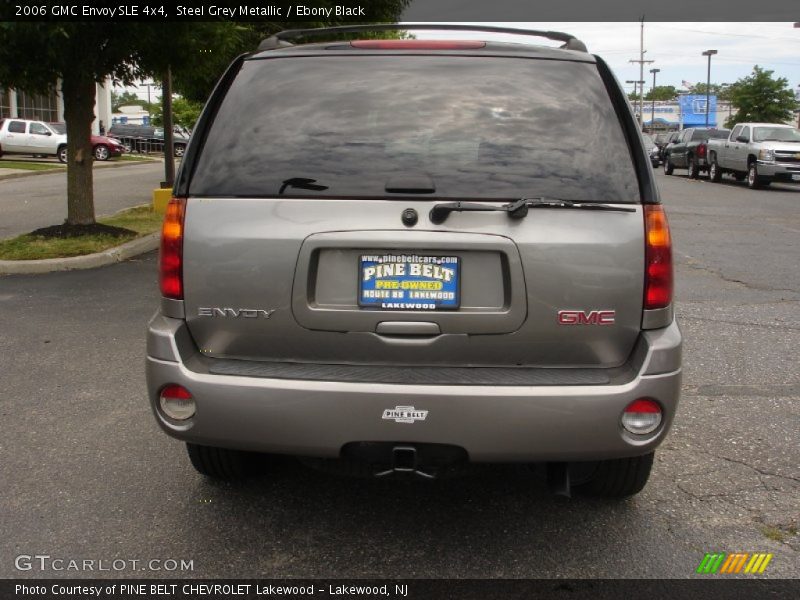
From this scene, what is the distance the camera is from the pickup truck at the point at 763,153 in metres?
23.9

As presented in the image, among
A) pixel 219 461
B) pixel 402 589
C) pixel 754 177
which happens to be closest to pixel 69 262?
pixel 219 461

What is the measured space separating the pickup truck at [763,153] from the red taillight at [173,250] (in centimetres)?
2393

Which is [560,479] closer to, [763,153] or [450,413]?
[450,413]

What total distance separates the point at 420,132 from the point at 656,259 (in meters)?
0.96

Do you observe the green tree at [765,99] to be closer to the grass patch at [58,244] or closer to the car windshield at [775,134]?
the car windshield at [775,134]

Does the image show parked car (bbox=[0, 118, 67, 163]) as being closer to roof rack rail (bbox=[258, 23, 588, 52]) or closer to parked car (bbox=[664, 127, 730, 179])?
parked car (bbox=[664, 127, 730, 179])

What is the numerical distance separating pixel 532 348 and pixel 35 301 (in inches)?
236

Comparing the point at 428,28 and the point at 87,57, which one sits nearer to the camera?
the point at 428,28

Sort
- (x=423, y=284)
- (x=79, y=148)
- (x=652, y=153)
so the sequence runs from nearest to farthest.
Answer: (x=423, y=284) → (x=652, y=153) → (x=79, y=148)

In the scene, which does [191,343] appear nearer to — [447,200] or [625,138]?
[447,200]

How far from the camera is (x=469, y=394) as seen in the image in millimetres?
2873

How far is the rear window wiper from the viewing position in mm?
2939

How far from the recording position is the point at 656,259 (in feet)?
9.89

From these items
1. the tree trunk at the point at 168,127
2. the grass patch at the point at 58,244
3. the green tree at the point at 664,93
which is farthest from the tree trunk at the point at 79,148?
the green tree at the point at 664,93
